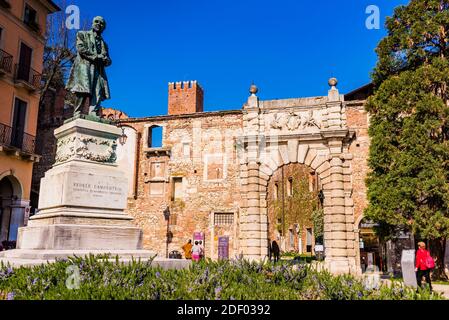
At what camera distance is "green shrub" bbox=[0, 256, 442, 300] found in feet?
Answer: 13.4

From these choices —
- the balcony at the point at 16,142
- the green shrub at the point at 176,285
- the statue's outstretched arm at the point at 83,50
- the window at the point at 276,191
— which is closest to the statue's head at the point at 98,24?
the statue's outstretched arm at the point at 83,50

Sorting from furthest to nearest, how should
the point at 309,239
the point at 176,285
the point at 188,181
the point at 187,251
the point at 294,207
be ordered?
1. the point at 294,207
2. the point at 309,239
3. the point at 188,181
4. the point at 187,251
5. the point at 176,285

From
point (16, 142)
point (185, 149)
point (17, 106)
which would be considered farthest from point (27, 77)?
point (185, 149)

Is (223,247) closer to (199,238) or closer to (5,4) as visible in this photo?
(199,238)

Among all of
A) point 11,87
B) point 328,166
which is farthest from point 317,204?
point 11,87

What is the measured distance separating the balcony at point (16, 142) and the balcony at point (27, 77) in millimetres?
2317

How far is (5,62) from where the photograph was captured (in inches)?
738

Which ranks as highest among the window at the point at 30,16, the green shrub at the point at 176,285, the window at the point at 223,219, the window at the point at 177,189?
the window at the point at 30,16

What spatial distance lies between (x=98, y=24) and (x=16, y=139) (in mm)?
13210

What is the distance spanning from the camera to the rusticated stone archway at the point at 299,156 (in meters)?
19.0

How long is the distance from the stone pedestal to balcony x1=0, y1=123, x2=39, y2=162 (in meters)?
11.8

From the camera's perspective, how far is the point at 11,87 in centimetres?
1911

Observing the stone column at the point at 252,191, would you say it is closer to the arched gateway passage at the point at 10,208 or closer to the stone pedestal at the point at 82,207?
the arched gateway passage at the point at 10,208
